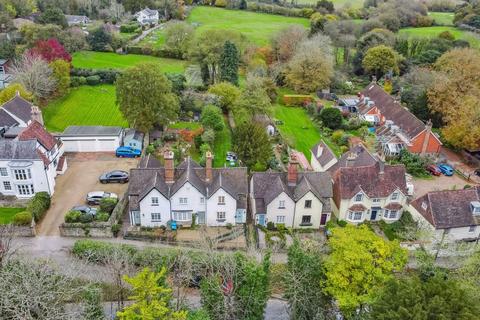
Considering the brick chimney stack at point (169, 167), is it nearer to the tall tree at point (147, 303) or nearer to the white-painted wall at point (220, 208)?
the white-painted wall at point (220, 208)

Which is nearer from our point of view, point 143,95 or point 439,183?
point 439,183

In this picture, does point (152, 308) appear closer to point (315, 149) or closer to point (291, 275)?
point (291, 275)

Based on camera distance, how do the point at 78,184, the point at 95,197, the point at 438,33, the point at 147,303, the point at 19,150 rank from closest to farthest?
the point at 147,303 < the point at 19,150 < the point at 95,197 < the point at 78,184 < the point at 438,33

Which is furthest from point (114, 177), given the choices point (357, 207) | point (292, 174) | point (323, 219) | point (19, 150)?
point (357, 207)

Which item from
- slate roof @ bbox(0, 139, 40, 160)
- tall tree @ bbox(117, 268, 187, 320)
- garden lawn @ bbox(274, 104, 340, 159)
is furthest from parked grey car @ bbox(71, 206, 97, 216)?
garden lawn @ bbox(274, 104, 340, 159)

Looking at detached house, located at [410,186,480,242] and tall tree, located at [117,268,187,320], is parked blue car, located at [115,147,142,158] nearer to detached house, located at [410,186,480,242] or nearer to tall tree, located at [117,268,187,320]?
tall tree, located at [117,268,187,320]

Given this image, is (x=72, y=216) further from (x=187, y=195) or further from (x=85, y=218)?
(x=187, y=195)
